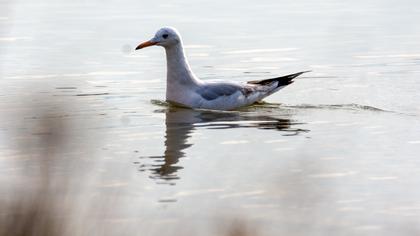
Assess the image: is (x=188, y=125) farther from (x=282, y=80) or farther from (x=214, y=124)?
(x=282, y=80)

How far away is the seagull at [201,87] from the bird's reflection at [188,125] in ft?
0.56

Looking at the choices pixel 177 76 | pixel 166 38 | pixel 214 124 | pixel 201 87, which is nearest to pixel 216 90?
pixel 201 87

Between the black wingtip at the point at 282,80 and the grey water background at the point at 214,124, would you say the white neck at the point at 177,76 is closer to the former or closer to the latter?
the grey water background at the point at 214,124

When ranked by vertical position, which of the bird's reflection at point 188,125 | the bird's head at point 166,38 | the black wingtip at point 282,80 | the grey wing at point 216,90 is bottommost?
the bird's reflection at point 188,125

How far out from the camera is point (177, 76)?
591 inches

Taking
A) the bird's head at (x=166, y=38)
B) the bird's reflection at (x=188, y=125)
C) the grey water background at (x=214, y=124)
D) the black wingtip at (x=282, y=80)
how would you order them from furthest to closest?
1. the black wingtip at (x=282, y=80)
2. the bird's head at (x=166, y=38)
3. the bird's reflection at (x=188, y=125)
4. the grey water background at (x=214, y=124)

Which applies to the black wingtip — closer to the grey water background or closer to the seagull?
the seagull

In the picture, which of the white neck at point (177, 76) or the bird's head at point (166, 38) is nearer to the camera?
the white neck at point (177, 76)

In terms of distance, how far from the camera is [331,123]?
13.2m

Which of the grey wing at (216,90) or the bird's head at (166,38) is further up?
the bird's head at (166,38)

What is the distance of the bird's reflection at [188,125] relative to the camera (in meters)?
10.7

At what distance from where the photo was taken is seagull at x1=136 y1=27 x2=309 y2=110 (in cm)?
1467

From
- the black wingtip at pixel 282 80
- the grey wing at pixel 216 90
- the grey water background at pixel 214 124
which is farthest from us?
the black wingtip at pixel 282 80

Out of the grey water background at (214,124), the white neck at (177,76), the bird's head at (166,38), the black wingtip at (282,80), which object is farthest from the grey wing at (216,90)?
the bird's head at (166,38)
